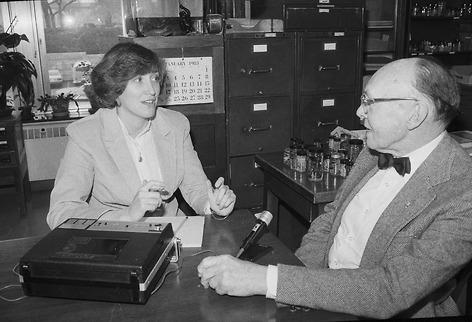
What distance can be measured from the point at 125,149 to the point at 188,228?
54 cm

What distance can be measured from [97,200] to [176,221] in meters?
0.51

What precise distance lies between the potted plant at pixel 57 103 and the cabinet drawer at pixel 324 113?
2.37m

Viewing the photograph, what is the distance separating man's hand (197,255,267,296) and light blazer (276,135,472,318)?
0.18ft

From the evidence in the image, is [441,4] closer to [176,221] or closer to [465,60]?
[465,60]

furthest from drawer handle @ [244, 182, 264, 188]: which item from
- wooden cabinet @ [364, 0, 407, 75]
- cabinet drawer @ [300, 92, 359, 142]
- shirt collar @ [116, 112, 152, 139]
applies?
wooden cabinet @ [364, 0, 407, 75]

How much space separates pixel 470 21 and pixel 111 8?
4058 mm

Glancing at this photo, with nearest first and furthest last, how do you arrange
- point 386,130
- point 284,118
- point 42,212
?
1. point 386,130
2. point 284,118
3. point 42,212

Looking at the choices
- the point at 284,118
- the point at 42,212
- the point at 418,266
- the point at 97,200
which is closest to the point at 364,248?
the point at 418,266

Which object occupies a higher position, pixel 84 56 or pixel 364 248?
pixel 84 56

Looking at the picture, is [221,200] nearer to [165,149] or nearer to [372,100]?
[165,149]

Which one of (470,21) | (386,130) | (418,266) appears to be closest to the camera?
(418,266)

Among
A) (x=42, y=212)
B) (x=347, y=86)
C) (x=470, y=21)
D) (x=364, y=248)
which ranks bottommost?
(x=42, y=212)

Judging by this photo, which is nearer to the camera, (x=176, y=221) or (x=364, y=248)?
(x=364, y=248)

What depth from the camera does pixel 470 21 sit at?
5.54m
